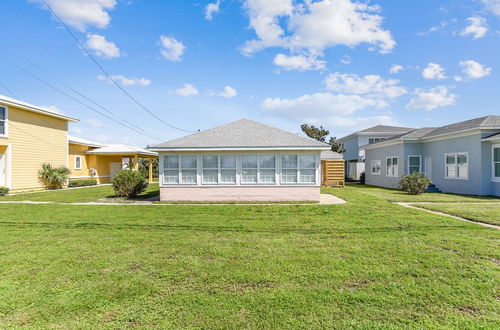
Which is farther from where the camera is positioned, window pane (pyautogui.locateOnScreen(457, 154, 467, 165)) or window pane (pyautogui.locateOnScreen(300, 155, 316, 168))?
window pane (pyautogui.locateOnScreen(457, 154, 467, 165))

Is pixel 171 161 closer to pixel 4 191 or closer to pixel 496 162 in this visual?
pixel 4 191

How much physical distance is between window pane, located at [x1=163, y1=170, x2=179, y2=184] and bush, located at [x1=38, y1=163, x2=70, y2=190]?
1217 centimetres

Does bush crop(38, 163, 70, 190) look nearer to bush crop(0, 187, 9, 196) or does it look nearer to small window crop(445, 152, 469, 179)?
bush crop(0, 187, 9, 196)

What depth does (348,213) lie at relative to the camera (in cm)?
893

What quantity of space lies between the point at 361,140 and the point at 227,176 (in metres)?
20.4

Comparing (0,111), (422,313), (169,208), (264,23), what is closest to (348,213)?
(422,313)

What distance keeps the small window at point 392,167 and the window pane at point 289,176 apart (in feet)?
38.7

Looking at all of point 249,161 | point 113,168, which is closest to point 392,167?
point 249,161

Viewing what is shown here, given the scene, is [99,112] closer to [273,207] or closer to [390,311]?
[273,207]

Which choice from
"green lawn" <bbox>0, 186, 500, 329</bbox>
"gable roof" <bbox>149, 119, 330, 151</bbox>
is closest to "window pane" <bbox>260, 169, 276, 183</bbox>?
"gable roof" <bbox>149, 119, 330, 151</bbox>

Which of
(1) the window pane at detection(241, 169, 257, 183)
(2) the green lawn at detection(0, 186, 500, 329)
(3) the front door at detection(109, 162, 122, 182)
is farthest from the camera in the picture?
(3) the front door at detection(109, 162, 122, 182)

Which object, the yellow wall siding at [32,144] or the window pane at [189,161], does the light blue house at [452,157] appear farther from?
the yellow wall siding at [32,144]

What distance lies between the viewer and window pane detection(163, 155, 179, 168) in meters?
12.3

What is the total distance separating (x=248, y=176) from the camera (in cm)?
1229
